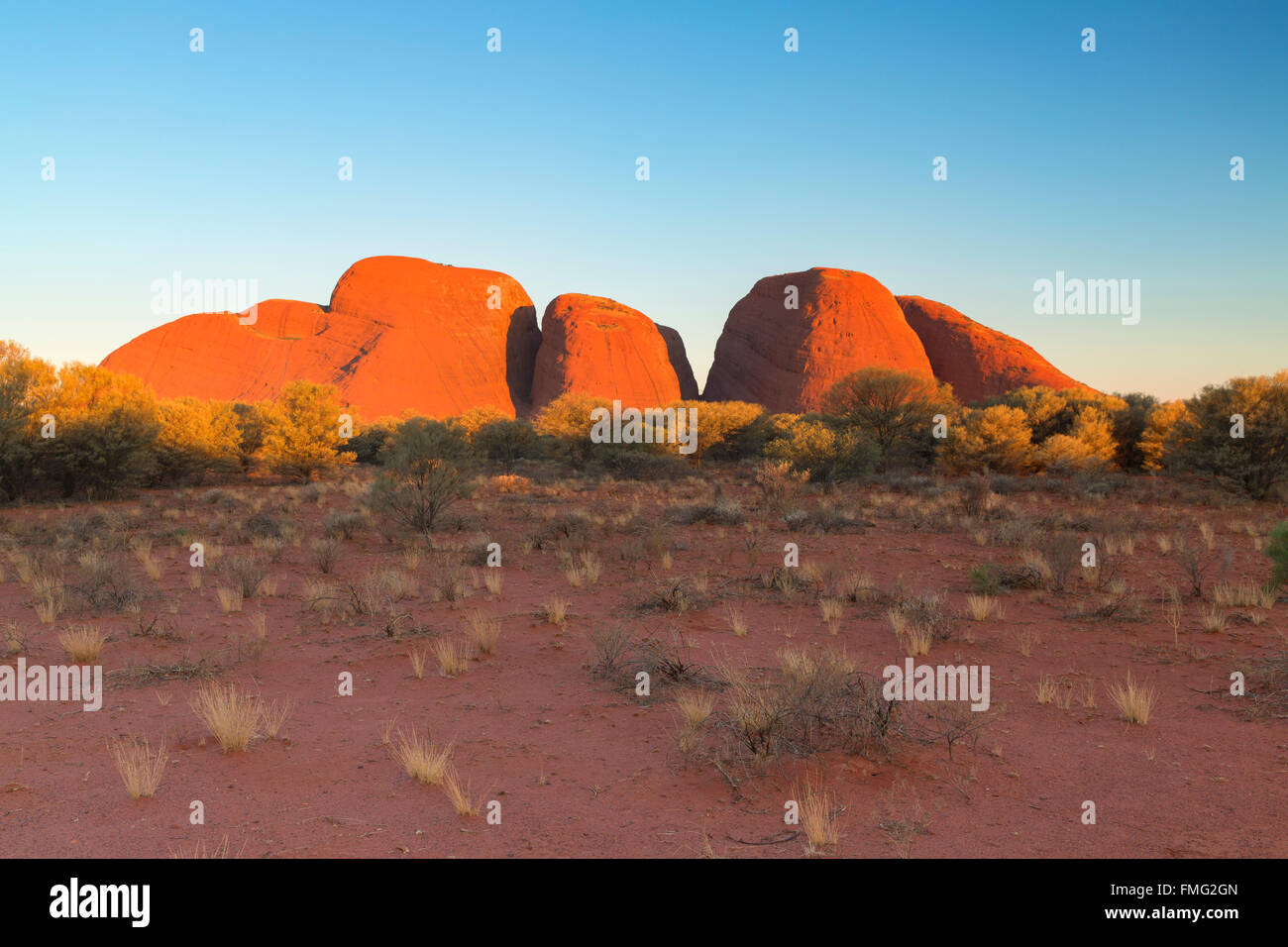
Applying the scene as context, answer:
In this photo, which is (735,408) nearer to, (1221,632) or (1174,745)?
(1221,632)

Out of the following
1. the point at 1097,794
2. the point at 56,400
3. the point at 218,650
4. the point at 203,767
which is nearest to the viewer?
the point at 1097,794

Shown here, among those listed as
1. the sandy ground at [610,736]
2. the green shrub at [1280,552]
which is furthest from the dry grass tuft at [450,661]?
the green shrub at [1280,552]

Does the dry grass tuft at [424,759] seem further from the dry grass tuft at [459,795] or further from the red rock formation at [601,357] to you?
the red rock formation at [601,357]

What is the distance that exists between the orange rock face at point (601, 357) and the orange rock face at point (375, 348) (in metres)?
4.39

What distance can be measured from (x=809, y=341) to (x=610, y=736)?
60.0 m

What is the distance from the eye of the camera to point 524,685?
6461 mm

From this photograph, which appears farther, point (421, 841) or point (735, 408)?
point (735, 408)

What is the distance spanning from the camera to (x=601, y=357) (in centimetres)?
6581

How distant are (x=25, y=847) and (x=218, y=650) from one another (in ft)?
13.0

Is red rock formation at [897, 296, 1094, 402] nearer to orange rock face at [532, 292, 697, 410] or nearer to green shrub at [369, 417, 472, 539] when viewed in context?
orange rock face at [532, 292, 697, 410]

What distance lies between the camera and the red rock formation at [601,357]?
2554 inches

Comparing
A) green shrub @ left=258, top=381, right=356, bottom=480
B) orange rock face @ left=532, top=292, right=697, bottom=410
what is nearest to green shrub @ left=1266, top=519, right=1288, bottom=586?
green shrub @ left=258, top=381, right=356, bottom=480
